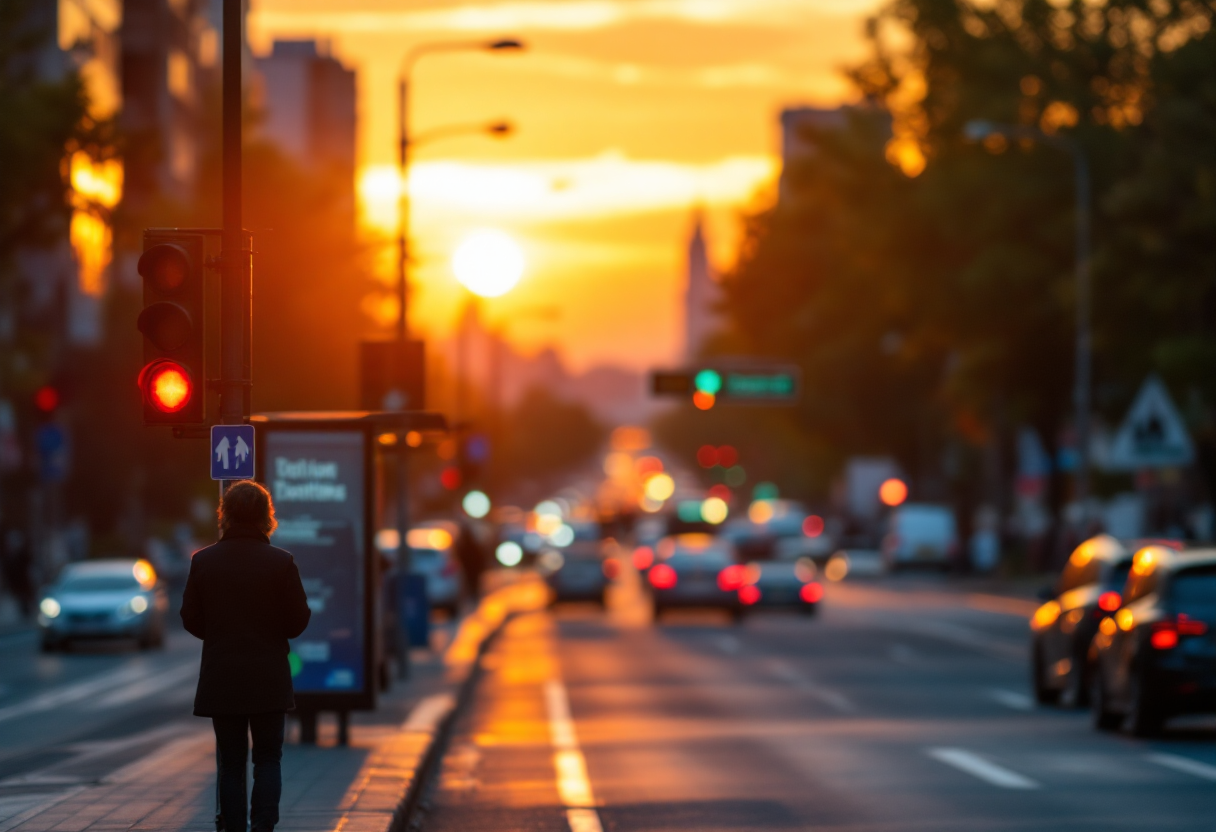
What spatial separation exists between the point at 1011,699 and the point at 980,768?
819cm

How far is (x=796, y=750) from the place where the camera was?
18656 mm

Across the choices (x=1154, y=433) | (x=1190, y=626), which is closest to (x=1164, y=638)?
(x=1190, y=626)

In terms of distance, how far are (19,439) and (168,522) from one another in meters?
13.3

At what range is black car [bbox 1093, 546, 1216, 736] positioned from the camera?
1877cm

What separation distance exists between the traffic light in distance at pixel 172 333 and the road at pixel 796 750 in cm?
308

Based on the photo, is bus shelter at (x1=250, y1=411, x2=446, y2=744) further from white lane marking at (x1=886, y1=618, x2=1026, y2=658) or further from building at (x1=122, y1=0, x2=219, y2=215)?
building at (x1=122, y1=0, x2=219, y2=215)

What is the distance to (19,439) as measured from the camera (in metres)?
70.1

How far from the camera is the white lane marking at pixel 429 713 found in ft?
61.6

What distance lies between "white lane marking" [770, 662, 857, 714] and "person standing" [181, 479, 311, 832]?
13341mm

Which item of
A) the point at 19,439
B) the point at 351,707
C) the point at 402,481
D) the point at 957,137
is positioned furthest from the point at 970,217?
the point at 351,707

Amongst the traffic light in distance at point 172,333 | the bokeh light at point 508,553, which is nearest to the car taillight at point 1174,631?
the traffic light in distance at point 172,333

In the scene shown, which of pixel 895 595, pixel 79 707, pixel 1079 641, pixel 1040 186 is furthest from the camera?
pixel 895 595

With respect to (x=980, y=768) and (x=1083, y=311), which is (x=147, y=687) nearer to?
(x=980, y=768)

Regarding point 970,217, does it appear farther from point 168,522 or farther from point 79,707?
point 168,522
